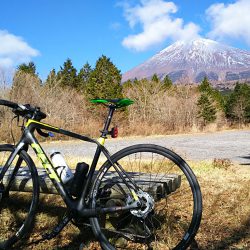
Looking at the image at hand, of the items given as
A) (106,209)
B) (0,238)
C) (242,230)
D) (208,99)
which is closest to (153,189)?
(106,209)

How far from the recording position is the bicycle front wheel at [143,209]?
272cm

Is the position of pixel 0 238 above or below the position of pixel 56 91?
below

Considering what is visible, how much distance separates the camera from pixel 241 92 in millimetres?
43469

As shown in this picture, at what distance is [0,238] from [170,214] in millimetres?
1617

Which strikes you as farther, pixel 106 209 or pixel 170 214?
pixel 170 214

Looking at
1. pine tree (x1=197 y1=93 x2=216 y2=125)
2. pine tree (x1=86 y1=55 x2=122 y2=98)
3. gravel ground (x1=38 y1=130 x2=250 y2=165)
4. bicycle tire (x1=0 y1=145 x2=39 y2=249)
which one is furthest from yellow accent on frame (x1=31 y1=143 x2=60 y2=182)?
pine tree (x1=197 y1=93 x2=216 y2=125)

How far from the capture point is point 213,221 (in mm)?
3648

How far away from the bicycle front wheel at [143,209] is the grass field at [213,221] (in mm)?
255

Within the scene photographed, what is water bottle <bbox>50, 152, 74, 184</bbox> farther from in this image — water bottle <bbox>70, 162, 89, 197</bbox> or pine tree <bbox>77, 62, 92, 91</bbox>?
pine tree <bbox>77, 62, 92, 91</bbox>

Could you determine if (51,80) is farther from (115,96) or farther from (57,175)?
(57,175)

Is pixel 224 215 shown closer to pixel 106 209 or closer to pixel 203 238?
pixel 203 238

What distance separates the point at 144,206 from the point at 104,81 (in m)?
29.6

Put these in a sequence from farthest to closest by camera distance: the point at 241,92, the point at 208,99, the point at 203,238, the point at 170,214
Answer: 1. the point at 241,92
2. the point at 208,99
3. the point at 170,214
4. the point at 203,238

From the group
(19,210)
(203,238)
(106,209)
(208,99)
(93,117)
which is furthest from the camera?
(208,99)
